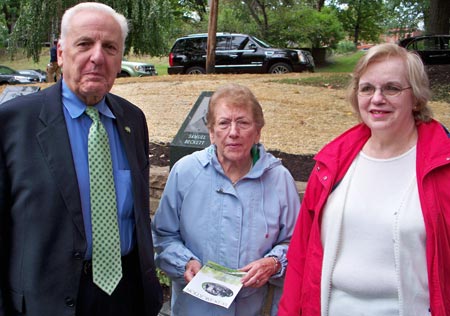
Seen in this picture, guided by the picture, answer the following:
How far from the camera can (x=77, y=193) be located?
1903mm

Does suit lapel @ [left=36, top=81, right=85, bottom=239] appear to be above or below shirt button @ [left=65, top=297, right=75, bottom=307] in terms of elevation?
above

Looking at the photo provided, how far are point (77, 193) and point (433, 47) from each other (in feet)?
56.1

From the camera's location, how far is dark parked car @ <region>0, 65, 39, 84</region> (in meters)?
21.8

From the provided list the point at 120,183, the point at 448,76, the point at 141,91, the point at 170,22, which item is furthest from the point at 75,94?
the point at 170,22

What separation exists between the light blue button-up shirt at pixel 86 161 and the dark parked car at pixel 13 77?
70.6 ft

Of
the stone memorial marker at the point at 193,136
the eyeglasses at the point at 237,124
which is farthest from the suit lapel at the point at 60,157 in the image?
the stone memorial marker at the point at 193,136

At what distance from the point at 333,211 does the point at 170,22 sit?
17429mm

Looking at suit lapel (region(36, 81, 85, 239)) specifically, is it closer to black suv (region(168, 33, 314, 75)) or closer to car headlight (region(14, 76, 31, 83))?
black suv (region(168, 33, 314, 75))

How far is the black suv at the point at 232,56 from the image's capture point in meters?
16.5

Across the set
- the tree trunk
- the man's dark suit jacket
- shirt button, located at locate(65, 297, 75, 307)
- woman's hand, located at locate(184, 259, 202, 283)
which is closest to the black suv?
the tree trunk

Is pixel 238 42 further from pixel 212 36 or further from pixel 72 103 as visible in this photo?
pixel 72 103

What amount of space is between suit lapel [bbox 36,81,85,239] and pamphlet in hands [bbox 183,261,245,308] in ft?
1.98

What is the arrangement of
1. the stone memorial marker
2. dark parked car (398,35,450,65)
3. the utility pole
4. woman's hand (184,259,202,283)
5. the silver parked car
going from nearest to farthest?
1. woman's hand (184,259,202,283)
2. the stone memorial marker
3. the utility pole
4. dark parked car (398,35,450,65)
5. the silver parked car

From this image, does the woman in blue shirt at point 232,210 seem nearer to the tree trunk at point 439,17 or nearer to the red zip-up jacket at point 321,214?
the red zip-up jacket at point 321,214
